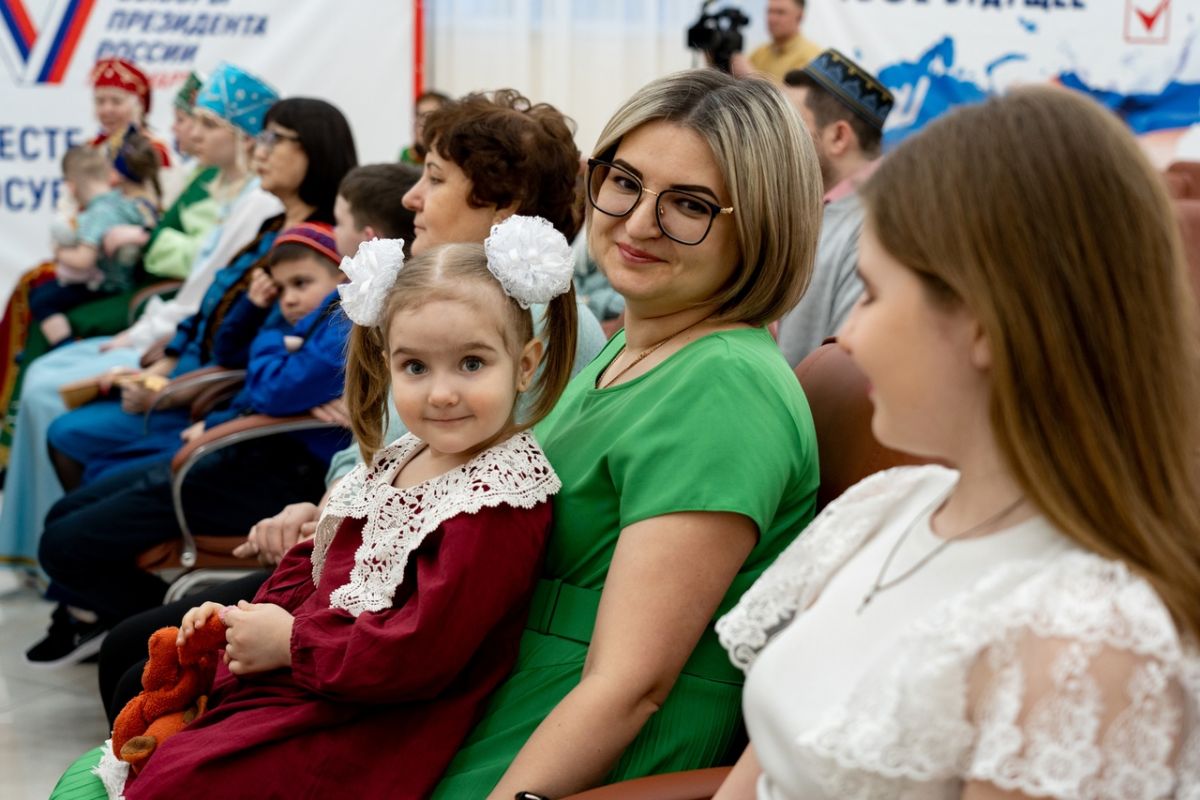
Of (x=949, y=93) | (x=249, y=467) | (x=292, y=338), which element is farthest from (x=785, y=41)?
(x=249, y=467)

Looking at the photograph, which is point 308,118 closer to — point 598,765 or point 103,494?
point 103,494

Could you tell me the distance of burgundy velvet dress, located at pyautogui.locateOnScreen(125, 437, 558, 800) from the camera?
1481 mm

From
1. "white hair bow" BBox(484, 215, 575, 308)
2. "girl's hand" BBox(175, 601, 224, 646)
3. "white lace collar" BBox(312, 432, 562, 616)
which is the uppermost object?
"white hair bow" BBox(484, 215, 575, 308)

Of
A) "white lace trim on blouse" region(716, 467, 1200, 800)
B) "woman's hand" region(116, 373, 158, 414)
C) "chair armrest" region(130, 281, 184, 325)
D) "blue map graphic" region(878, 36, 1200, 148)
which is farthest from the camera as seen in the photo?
"blue map graphic" region(878, 36, 1200, 148)

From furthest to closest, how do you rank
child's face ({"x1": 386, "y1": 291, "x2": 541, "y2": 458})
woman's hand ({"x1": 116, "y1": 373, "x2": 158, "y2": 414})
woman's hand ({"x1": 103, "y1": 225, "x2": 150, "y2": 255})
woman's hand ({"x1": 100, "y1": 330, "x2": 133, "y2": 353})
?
woman's hand ({"x1": 103, "y1": 225, "x2": 150, "y2": 255}) < woman's hand ({"x1": 100, "y1": 330, "x2": 133, "y2": 353}) < woman's hand ({"x1": 116, "y1": 373, "x2": 158, "y2": 414}) < child's face ({"x1": 386, "y1": 291, "x2": 541, "y2": 458})

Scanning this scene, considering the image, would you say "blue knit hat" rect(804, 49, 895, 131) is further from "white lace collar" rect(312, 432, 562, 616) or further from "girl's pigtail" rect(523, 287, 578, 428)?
"white lace collar" rect(312, 432, 562, 616)

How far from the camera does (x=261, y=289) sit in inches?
128

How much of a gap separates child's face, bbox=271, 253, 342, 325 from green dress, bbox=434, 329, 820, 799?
160 centimetres

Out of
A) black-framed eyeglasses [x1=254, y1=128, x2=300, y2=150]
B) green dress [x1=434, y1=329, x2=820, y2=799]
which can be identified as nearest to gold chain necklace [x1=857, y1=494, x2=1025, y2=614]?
green dress [x1=434, y1=329, x2=820, y2=799]

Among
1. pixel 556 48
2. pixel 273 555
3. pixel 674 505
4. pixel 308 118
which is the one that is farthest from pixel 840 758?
pixel 556 48

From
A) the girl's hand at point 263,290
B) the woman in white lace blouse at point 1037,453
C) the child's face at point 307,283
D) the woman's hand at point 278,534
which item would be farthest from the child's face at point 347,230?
the woman in white lace blouse at point 1037,453

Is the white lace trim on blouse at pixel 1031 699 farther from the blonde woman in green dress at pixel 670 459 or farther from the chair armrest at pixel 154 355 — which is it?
the chair armrest at pixel 154 355

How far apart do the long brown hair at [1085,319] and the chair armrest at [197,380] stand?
2630 millimetres

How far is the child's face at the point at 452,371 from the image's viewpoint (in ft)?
5.24
